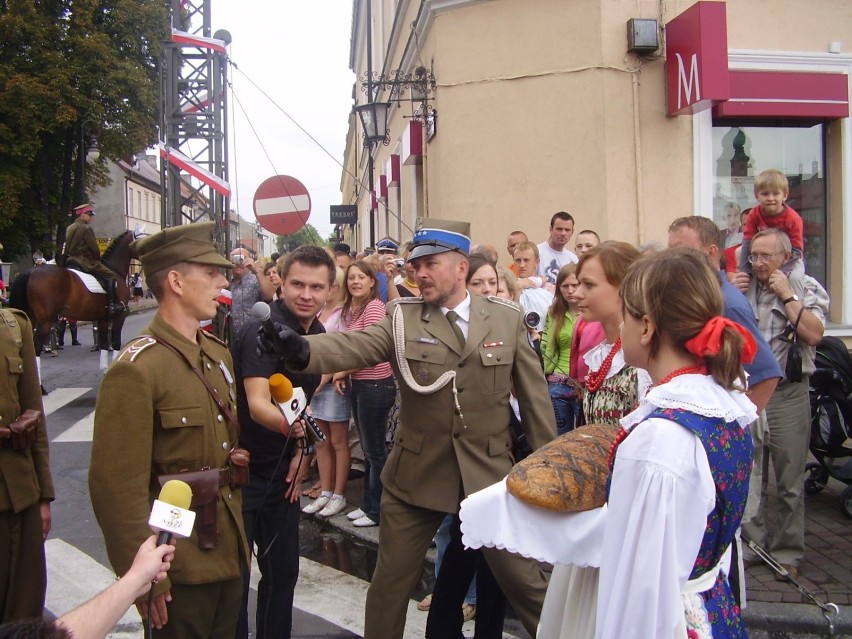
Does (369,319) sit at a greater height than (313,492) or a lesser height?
greater

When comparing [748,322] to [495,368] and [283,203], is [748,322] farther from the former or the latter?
[283,203]

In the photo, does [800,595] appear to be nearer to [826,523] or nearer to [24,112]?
[826,523]

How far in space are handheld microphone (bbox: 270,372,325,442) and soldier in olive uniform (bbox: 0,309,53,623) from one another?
109cm

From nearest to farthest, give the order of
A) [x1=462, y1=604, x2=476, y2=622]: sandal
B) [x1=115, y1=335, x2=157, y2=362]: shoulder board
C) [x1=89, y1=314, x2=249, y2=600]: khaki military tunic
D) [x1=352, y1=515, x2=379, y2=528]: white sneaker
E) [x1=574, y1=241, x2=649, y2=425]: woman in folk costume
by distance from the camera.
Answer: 1. [x1=89, y1=314, x2=249, y2=600]: khaki military tunic
2. [x1=115, y1=335, x2=157, y2=362]: shoulder board
3. [x1=574, y1=241, x2=649, y2=425]: woman in folk costume
4. [x1=462, y1=604, x2=476, y2=622]: sandal
5. [x1=352, y1=515, x2=379, y2=528]: white sneaker

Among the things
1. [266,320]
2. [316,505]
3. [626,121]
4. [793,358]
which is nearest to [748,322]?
[793,358]

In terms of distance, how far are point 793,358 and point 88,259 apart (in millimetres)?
12577

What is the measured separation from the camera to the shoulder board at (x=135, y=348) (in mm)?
2578

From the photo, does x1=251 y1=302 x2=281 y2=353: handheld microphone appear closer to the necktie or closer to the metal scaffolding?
the necktie

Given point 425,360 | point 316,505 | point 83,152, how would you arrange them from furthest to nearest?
point 83,152 → point 316,505 → point 425,360

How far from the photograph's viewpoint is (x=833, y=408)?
5.60 meters

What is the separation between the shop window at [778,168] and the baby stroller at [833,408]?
374cm

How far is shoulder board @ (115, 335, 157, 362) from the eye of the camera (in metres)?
2.58

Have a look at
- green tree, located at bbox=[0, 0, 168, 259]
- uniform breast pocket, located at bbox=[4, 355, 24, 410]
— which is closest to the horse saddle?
uniform breast pocket, located at bbox=[4, 355, 24, 410]

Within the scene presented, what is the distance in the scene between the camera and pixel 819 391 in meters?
5.66
